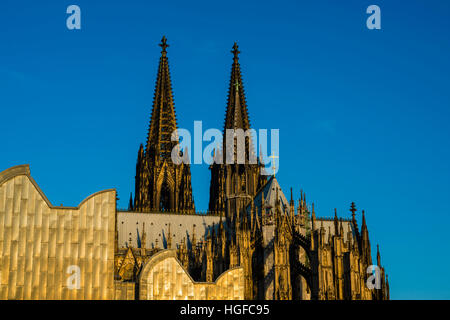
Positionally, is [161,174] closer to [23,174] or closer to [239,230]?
[239,230]

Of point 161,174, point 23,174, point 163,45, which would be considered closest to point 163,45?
point 163,45

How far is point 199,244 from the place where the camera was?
246 ft

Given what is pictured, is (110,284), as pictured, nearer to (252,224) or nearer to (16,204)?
(16,204)

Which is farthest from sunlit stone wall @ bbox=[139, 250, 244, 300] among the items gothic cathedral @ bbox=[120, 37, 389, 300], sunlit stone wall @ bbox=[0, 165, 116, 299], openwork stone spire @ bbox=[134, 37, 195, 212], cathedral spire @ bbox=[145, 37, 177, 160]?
cathedral spire @ bbox=[145, 37, 177, 160]

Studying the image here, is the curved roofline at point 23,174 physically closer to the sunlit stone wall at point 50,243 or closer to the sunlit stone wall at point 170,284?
the sunlit stone wall at point 50,243

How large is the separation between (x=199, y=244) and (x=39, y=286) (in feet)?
101

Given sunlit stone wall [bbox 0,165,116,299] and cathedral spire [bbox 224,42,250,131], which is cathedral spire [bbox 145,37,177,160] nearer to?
cathedral spire [bbox 224,42,250,131]

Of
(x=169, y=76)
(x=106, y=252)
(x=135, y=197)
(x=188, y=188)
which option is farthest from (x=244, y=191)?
(x=106, y=252)

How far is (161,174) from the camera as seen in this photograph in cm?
8719

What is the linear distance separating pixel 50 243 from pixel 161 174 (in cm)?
4112

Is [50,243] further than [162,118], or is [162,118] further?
[162,118]

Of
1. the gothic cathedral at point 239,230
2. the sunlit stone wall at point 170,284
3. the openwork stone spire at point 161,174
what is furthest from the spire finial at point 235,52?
the sunlit stone wall at point 170,284

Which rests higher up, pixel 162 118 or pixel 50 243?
pixel 162 118

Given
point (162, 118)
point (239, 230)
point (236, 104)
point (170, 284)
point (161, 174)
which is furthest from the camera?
point (162, 118)
